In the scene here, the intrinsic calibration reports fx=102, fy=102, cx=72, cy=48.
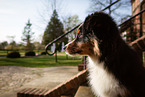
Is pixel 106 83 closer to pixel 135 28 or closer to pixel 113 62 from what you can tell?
pixel 113 62

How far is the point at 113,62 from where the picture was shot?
1262 millimetres

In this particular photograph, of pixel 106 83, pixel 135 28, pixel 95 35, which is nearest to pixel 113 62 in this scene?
pixel 106 83

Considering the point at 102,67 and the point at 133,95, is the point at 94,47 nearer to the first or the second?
the point at 102,67

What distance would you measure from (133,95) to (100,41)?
73 cm

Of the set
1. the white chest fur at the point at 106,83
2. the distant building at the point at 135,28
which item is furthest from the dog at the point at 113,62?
the distant building at the point at 135,28

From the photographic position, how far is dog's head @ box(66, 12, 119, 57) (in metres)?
1.25

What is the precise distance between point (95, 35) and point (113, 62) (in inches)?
16.1

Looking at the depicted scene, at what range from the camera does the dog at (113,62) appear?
1.20 m

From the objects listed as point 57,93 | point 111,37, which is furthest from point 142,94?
point 57,93

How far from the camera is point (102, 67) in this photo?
1.37m

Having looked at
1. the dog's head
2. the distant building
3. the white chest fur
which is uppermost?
the distant building

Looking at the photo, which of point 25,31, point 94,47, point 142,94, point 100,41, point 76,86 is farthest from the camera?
point 25,31

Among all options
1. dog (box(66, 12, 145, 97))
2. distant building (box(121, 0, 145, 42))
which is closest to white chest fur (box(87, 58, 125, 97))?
dog (box(66, 12, 145, 97))

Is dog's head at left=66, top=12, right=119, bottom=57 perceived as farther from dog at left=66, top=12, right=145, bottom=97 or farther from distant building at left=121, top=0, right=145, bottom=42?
distant building at left=121, top=0, right=145, bottom=42
